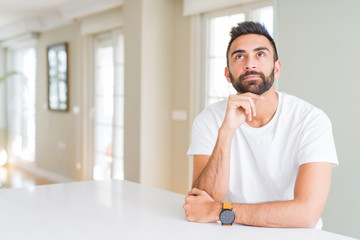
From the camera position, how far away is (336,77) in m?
2.77

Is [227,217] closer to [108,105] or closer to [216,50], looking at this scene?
[216,50]

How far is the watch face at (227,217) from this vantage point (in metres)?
1.28

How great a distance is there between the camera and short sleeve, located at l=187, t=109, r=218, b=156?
1785mm

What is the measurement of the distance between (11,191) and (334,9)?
Answer: 2320 millimetres

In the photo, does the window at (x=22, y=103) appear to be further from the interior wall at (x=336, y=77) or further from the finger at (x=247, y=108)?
the finger at (x=247, y=108)

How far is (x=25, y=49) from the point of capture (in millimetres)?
7723

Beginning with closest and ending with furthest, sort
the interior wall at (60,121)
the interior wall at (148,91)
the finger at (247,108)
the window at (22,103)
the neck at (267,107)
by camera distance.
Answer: the finger at (247,108) → the neck at (267,107) → the interior wall at (148,91) → the interior wall at (60,121) → the window at (22,103)

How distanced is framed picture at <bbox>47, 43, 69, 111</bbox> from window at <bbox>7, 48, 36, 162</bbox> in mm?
934

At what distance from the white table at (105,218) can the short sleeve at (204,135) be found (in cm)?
24

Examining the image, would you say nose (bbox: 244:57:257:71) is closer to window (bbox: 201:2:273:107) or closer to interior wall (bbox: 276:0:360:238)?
interior wall (bbox: 276:0:360:238)

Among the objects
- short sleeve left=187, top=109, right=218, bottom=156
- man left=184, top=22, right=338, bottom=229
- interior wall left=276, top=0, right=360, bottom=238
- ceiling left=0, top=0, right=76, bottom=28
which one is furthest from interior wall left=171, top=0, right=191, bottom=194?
man left=184, top=22, right=338, bottom=229

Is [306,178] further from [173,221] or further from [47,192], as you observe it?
[47,192]

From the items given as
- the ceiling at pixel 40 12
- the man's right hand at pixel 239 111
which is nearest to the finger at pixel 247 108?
the man's right hand at pixel 239 111

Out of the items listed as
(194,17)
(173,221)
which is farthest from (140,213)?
(194,17)
